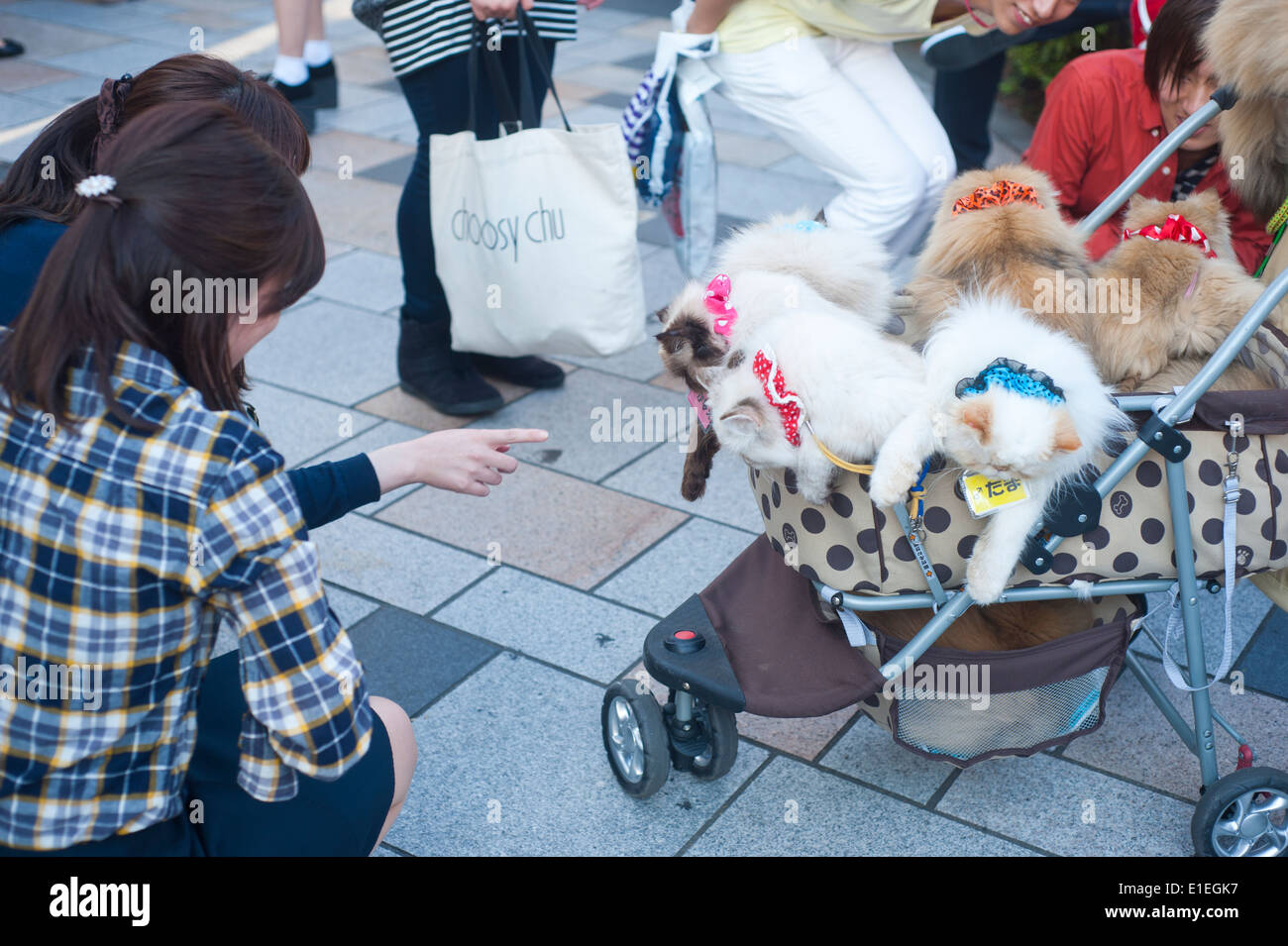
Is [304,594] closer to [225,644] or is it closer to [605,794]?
[605,794]

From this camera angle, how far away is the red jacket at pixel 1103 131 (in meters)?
2.80

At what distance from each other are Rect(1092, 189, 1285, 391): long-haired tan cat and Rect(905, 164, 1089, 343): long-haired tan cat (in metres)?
0.07

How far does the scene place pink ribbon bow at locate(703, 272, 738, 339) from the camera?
1.84m

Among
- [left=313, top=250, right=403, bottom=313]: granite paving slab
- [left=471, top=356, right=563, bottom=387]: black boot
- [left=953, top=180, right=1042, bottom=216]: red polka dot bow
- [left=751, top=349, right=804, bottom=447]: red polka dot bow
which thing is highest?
[left=953, top=180, right=1042, bottom=216]: red polka dot bow

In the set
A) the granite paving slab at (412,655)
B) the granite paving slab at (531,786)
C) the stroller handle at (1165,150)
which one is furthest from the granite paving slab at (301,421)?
the stroller handle at (1165,150)

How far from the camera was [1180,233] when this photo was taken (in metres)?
2.10

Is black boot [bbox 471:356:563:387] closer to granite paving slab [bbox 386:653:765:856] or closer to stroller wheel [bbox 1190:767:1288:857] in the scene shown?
granite paving slab [bbox 386:653:765:856]

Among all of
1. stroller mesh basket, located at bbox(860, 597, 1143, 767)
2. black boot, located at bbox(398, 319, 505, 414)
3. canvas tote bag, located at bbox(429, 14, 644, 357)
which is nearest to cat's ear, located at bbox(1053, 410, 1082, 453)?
stroller mesh basket, located at bbox(860, 597, 1143, 767)

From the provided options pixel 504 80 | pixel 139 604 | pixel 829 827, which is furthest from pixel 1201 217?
pixel 139 604

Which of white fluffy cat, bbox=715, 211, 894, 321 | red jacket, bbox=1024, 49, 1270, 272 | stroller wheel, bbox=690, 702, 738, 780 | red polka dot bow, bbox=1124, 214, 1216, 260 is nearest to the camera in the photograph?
white fluffy cat, bbox=715, 211, 894, 321

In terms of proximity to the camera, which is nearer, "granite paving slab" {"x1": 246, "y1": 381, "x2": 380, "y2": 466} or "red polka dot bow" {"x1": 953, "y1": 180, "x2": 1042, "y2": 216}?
"red polka dot bow" {"x1": 953, "y1": 180, "x2": 1042, "y2": 216}

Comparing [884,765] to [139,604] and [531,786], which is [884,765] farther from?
[139,604]

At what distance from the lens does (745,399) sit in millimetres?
1740

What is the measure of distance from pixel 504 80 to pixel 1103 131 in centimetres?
153
